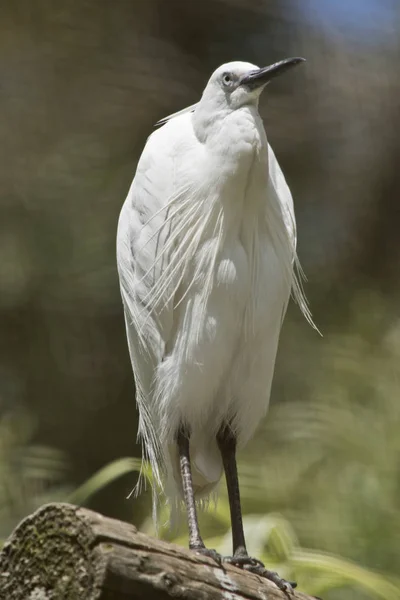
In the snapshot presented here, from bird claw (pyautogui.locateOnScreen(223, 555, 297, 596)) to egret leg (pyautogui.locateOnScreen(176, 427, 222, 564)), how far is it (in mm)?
53

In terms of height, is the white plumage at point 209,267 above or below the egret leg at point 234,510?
above

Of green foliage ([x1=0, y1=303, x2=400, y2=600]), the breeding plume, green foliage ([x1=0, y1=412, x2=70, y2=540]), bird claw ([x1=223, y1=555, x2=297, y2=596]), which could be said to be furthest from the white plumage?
green foliage ([x1=0, y1=412, x2=70, y2=540])

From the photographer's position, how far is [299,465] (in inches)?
124

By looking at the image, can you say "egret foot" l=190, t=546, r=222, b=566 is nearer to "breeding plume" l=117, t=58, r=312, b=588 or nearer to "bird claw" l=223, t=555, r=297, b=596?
"bird claw" l=223, t=555, r=297, b=596

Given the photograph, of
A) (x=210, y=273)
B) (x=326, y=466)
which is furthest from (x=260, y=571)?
(x=326, y=466)

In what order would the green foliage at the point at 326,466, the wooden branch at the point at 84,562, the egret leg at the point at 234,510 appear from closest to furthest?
the wooden branch at the point at 84,562
the egret leg at the point at 234,510
the green foliage at the point at 326,466

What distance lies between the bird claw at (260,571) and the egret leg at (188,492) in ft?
0.17

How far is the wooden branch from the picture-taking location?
4.08 ft

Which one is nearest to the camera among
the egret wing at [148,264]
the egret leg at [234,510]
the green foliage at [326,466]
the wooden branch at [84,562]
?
the wooden branch at [84,562]

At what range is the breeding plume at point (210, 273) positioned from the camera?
1977mm

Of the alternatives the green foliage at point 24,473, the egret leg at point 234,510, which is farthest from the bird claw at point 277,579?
the green foliage at point 24,473

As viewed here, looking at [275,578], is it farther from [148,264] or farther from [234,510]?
[148,264]

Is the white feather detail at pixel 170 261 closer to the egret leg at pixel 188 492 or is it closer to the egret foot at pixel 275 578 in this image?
the egret leg at pixel 188 492

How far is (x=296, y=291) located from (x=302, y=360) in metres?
1.27
